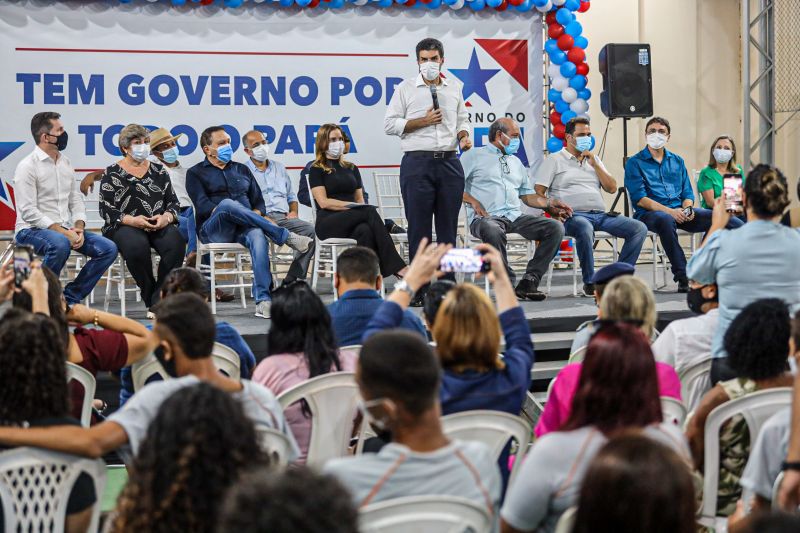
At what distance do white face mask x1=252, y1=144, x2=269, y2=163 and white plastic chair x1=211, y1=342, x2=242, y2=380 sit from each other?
3.80 metres

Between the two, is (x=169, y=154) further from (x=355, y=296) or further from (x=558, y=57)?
(x=355, y=296)

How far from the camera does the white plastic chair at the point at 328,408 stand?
3.02 metres

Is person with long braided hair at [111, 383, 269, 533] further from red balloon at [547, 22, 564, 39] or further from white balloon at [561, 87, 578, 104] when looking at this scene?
red balloon at [547, 22, 564, 39]

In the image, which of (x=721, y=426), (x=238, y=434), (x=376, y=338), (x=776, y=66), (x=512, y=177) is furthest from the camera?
(x=776, y=66)

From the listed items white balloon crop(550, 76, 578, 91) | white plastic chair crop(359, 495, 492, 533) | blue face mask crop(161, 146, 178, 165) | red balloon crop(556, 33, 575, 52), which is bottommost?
white plastic chair crop(359, 495, 492, 533)


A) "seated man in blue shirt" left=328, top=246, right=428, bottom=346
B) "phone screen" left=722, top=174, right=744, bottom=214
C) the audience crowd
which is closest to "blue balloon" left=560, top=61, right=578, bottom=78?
"phone screen" left=722, top=174, right=744, bottom=214

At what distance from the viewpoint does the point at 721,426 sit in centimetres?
290

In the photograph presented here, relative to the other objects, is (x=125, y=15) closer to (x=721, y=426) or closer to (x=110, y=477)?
(x=110, y=477)

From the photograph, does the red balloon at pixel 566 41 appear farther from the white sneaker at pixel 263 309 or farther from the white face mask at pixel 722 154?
the white sneaker at pixel 263 309

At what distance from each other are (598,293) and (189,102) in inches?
189

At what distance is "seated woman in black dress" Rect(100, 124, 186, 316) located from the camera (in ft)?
19.8

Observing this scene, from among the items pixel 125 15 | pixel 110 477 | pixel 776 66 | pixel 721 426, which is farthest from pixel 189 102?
pixel 721 426

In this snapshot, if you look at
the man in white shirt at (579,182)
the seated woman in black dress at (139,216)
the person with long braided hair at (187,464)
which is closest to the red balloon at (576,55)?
the man in white shirt at (579,182)

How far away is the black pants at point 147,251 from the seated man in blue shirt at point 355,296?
2431 millimetres
